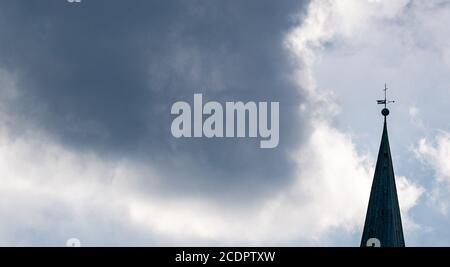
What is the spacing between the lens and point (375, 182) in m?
131

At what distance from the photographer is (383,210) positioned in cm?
12962

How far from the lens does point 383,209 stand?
129625 millimetres

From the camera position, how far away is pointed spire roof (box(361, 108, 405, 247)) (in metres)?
128

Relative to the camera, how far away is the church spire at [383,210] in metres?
128

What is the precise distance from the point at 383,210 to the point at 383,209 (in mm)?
118

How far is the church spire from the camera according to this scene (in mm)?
128250

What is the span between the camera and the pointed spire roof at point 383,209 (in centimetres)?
12825
